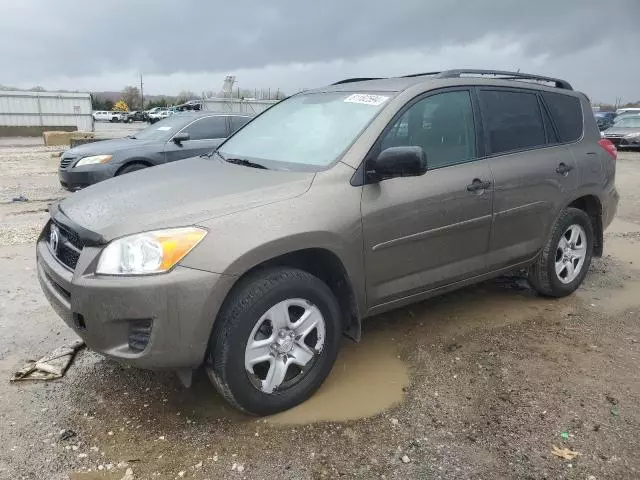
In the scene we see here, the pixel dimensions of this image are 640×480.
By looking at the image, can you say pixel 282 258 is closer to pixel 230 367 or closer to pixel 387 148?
pixel 230 367

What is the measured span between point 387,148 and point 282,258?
3.13 ft

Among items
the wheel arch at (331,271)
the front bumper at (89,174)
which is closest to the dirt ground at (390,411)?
the wheel arch at (331,271)

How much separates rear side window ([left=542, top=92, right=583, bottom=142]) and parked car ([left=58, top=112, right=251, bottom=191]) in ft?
16.6

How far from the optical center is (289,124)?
3.91m

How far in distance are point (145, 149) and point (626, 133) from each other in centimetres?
1853

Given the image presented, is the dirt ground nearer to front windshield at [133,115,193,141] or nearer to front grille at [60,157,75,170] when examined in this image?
front grille at [60,157,75,170]

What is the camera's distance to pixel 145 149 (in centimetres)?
884

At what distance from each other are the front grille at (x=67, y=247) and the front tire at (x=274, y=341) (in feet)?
2.73

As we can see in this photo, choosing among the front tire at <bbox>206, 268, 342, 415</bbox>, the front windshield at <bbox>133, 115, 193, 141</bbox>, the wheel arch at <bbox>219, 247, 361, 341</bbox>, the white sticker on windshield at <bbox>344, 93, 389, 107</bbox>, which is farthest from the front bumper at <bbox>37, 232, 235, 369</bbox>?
the front windshield at <bbox>133, 115, 193, 141</bbox>

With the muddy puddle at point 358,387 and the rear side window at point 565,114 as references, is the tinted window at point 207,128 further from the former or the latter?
the muddy puddle at point 358,387

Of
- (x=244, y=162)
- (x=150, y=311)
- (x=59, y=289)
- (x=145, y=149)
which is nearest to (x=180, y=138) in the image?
(x=145, y=149)

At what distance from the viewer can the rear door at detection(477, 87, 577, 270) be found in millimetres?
3881

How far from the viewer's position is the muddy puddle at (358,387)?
3004 millimetres

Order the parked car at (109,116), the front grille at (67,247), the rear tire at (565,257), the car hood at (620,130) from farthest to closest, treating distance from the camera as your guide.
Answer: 1. the parked car at (109,116)
2. the car hood at (620,130)
3. the rear tire at (565,257)
4. the front grille at (67,247)
